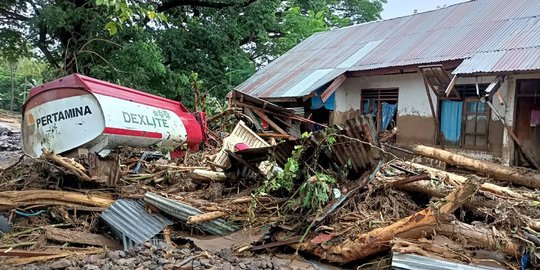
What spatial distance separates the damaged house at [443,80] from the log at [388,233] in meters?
4.54

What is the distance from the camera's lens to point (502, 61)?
8664mm

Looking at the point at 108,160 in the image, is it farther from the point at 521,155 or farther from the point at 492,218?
the point at 521,155

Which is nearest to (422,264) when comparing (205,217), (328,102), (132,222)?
(205,217)

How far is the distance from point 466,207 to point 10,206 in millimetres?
6244

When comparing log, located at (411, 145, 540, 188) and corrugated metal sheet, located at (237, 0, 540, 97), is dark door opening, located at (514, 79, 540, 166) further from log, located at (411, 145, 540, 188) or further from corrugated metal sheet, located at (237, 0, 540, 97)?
log, located at (411, 145, 540, 188)

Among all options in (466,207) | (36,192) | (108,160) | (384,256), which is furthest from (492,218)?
(36,192)

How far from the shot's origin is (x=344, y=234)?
5.14m

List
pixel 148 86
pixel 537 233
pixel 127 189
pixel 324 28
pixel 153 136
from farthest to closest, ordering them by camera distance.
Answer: pixel 324 28, pixel 148 86, pixel 153 136, pixel 127 189, pixel 537 233

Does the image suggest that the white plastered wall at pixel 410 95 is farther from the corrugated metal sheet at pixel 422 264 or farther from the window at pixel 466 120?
the corrugated metal sheet at pixel 422 264

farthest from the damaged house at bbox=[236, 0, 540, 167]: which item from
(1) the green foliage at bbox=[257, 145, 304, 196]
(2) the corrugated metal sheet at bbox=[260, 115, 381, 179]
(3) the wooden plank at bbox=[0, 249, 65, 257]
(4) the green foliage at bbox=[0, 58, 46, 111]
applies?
(4) the green foliage at bbox=[0, 58, 46, 111]

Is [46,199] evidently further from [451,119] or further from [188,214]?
[451,119]

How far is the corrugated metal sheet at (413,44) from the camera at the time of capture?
9.71 m

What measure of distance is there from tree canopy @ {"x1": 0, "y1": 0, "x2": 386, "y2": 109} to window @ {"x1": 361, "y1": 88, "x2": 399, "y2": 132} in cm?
555

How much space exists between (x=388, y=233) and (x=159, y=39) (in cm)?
1380
